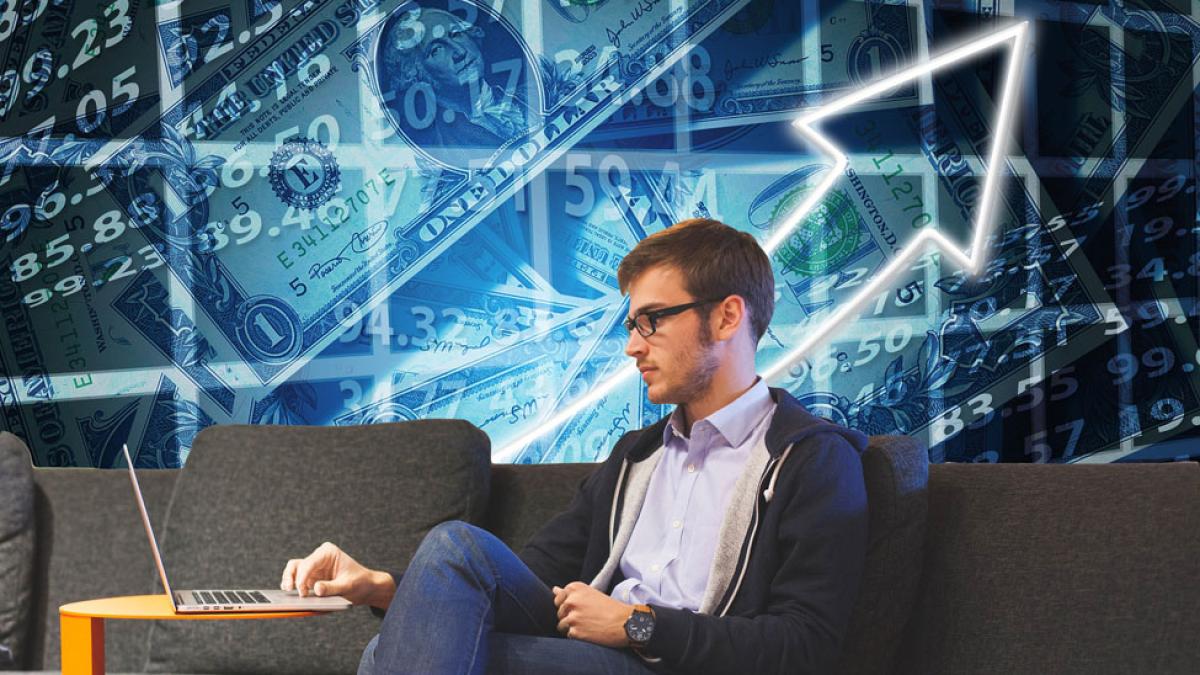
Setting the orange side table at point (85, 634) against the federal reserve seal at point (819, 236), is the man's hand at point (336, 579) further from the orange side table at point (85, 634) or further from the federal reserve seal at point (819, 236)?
the federal reserve seal at point (819, 236)

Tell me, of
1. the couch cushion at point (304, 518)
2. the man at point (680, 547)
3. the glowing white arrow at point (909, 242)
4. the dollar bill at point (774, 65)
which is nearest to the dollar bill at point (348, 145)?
the dollar bill at point (774, 65)

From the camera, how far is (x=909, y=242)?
419 centimetres

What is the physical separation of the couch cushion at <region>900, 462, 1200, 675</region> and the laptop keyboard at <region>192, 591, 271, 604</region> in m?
0.95

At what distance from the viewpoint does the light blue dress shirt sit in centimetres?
183

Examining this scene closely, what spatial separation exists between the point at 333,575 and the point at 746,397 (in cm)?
64

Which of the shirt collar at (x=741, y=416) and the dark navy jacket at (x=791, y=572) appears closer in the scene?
the dark navy jacket at (x=791, y=572)

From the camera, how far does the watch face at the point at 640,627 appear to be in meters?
1.61

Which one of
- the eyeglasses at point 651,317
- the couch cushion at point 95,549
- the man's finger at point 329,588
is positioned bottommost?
the couch cushion at point 95,549

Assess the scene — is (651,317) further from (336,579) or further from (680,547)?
(336,579)

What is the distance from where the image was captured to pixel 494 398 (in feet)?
12.9

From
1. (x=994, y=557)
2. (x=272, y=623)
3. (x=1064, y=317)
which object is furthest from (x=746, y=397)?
(x=1064, y=317)

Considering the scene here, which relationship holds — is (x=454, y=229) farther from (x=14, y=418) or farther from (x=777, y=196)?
(x=14, y=418)

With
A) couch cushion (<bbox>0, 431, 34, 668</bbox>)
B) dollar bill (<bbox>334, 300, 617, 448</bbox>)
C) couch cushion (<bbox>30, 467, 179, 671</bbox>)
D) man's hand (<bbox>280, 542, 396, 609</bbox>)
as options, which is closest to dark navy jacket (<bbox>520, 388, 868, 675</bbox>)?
man's hand (<bbox>280, 542, 396, 609</bbox>)

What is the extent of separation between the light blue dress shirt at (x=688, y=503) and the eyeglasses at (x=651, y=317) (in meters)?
0.14
